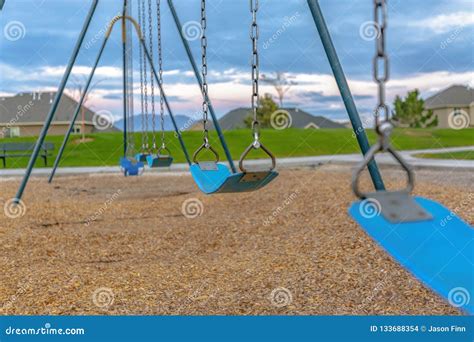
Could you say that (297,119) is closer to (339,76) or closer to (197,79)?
(197,79)

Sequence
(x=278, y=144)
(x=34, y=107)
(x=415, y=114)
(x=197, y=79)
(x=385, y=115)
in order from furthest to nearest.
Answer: (x=415, y=114) → (x=34, y=107) → (x=278, y=144) → (x=197, y=79) → (x=385, y=115)

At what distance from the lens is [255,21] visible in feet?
10.8

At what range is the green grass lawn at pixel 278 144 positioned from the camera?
20.3 m

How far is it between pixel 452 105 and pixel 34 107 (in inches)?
1173

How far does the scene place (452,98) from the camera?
43375mm

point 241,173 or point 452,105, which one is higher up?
point 241,173

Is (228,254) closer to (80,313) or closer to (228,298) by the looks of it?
(228,298)

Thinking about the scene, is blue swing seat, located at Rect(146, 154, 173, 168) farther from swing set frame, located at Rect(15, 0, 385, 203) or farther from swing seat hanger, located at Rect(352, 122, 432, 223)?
swing seat hanger, located at Rect(352, 122, 432, 223)

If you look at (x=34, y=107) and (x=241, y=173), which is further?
(x=34, y=107)

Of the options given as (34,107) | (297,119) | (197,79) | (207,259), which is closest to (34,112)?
(34,107)

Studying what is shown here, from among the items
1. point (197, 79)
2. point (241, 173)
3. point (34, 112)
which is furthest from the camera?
point (34, 112)

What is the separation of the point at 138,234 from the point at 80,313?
2622 millimetres

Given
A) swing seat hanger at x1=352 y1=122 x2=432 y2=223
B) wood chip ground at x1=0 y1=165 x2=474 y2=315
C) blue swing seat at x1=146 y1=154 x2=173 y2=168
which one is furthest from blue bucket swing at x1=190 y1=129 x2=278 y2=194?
blue swing seat at x1=146 y1=154 x2=173 y2=168

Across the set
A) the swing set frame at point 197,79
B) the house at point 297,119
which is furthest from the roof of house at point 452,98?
the swing set frame at point 197,79
